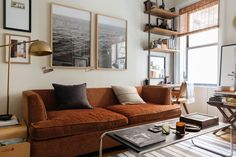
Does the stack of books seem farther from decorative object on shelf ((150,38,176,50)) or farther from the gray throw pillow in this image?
decorative object on shelf ((150,38,176,50))

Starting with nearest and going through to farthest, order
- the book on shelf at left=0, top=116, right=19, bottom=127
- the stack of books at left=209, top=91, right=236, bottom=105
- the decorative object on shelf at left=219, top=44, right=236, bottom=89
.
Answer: the book on shelf at left=0, top=116, right=19, bottom=127 → the stack of books at left=209, top=91, right=236, bottom=105 → the decorative object on shelf at left=219, top=44, right=236, bottom=89

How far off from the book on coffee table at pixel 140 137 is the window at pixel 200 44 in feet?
8.77

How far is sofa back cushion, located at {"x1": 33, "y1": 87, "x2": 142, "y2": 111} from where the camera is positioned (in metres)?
2.61

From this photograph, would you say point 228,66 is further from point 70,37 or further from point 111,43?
point 70,37

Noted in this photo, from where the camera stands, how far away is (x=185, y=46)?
428cm

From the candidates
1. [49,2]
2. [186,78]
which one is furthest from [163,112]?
[49,2]

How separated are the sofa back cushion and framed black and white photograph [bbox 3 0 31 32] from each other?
96 cm

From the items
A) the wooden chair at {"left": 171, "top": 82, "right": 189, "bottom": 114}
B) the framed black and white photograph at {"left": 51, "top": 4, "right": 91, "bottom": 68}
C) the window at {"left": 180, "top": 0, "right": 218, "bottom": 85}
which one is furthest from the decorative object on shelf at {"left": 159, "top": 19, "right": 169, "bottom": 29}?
the framed black and white photograph at {"left": 51, "top": 4, "right": 91, "bottom": 68}

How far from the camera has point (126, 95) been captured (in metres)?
3.07

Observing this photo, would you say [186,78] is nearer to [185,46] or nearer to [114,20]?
[185,46]

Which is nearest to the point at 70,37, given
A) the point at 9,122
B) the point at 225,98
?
the point at 9,122

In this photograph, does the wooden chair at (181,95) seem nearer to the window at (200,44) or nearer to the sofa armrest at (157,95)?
the sofa armrest at (157,95)

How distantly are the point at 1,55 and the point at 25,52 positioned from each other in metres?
0.30

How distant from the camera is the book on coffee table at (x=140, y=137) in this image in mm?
1408
